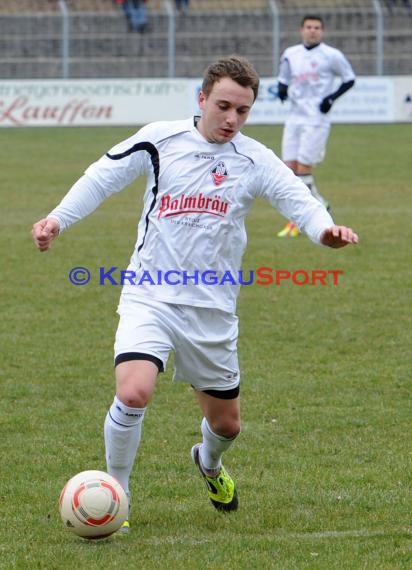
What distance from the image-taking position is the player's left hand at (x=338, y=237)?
14.9 feet

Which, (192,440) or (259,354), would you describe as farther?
(259,354)

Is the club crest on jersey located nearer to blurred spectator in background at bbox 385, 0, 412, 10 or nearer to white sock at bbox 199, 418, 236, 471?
white sock at bbox 199, 418, 236, 471

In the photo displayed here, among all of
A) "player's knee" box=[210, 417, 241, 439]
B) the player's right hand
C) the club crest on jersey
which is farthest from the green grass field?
the club crest on jersey

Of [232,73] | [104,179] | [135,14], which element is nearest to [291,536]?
[104,179]

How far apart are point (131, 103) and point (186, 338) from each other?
22230 millimetres

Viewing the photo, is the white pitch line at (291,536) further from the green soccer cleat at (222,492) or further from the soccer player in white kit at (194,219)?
the green soccer cleat at (222,492)

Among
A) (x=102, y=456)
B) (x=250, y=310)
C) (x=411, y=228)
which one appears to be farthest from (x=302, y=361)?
(x=411, y=228)

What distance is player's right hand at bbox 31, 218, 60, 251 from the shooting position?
15.1 feet

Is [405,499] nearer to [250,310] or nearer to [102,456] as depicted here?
[102,456]

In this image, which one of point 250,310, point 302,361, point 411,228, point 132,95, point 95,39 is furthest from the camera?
point 95,39

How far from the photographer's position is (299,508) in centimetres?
509

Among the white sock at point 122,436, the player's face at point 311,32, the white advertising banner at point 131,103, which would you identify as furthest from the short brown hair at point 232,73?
the white advertising banner at point 131,103

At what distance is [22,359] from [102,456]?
2.26 meters
